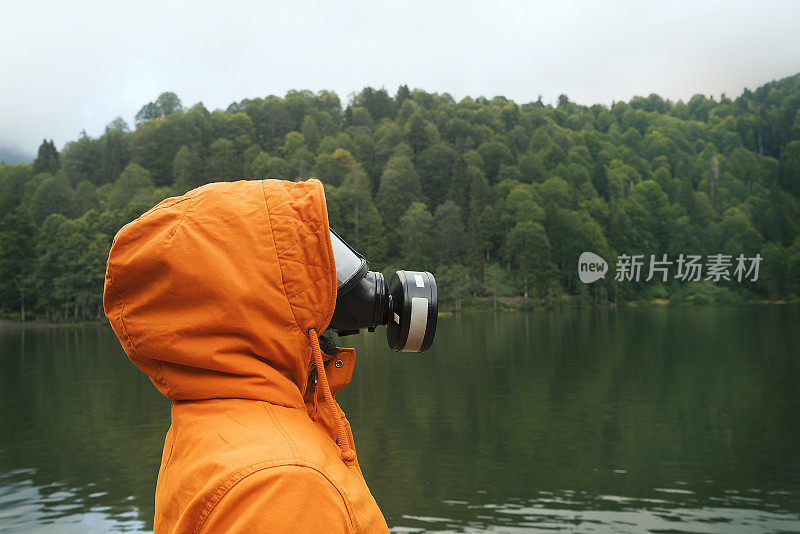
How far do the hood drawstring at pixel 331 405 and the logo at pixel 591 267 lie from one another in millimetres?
81105

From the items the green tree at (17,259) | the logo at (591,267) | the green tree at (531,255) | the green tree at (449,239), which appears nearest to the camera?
the green tree at (17,259)

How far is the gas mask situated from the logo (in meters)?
80.9

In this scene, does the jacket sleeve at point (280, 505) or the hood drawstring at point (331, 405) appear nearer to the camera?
the jacket sleeve at point (280, 505)

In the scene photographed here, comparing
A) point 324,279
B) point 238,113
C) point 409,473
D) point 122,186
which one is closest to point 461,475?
point 409,473

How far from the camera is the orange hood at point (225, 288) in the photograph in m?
1.19

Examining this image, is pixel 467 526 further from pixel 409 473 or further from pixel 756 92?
pixel 756 92

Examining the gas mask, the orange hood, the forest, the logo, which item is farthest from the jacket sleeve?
the logo

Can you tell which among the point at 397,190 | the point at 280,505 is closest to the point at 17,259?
the point at 397,190

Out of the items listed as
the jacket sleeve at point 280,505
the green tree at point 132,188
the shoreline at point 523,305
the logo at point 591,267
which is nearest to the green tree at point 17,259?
the shoreline at point 523,305

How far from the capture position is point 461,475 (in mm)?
14461

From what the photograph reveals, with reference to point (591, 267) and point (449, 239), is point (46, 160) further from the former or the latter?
point (591, 267)

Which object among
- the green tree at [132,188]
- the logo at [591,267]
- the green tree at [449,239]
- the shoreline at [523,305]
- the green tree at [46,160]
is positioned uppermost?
the green tree at [46,160]

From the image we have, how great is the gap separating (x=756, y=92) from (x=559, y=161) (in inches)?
2367

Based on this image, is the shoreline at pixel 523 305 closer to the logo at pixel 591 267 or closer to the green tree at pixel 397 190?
the logo at pixel 591 267
